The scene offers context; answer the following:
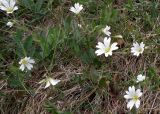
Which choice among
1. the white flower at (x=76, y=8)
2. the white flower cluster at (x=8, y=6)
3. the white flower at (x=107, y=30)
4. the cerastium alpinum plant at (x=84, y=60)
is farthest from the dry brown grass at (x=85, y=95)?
the white flower cluster at (x=8, y=6)

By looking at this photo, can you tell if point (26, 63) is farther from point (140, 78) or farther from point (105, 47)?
point (140, 78)

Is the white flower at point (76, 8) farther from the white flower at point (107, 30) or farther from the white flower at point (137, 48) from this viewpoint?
the white flower at point (137, 48)

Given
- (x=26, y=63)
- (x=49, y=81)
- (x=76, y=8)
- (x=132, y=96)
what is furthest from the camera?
(x=76, y=8)

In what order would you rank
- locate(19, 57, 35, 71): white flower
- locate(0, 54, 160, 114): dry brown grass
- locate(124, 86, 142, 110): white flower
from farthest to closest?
locate(19, 57, 35, 71): white flower → locate(0, 54, 160, 114): dry brown grass → locate(124, 86, 142, 110): white flower

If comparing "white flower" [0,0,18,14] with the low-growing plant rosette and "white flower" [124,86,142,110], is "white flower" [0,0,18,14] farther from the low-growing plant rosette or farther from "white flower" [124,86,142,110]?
"white flower" [124,86,142,110]

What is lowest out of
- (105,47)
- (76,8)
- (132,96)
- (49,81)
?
(132,96)

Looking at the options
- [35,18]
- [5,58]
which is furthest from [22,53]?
[35,18]

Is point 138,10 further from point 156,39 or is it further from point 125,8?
point 156,39

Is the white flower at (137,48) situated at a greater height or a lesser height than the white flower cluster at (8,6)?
lesser

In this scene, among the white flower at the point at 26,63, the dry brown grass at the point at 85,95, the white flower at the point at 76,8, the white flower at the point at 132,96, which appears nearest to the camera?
the white flower at the point at 132,96

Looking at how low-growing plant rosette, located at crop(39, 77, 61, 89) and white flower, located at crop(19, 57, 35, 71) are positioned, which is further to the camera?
white flower, located at crop(19, 57, 35, 71)

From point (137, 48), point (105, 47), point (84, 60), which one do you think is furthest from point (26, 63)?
point (137, 48)

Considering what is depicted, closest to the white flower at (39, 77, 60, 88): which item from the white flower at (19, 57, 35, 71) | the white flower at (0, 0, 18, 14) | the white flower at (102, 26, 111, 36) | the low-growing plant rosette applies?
the low-growing plant rosette
